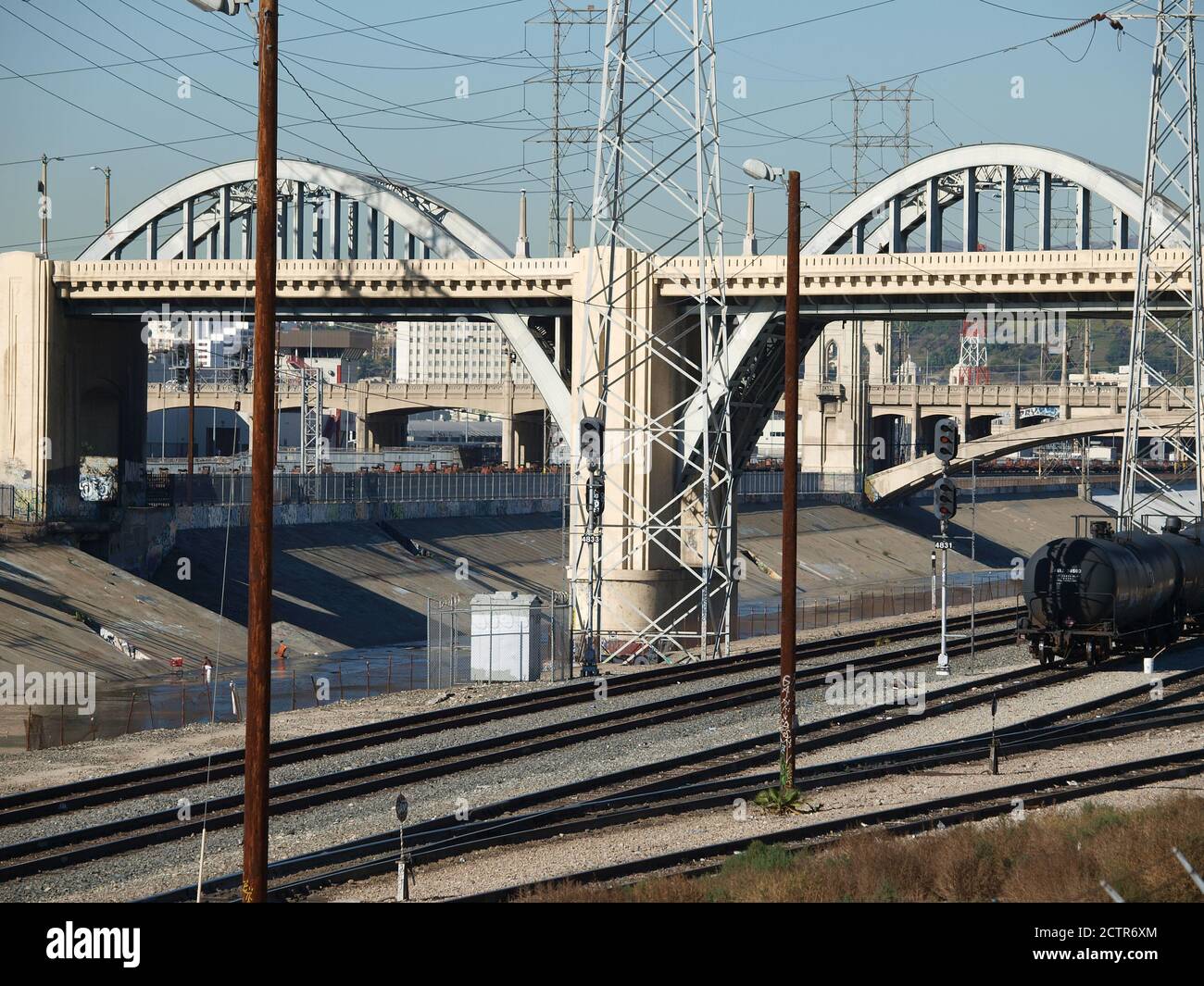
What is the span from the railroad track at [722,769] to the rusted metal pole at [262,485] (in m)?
2.84

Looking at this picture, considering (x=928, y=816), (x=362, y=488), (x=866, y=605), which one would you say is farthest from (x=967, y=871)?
(x=362, y=488)

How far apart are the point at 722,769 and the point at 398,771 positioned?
5188 mm

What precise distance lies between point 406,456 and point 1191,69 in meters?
102

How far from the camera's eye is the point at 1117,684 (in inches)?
1348

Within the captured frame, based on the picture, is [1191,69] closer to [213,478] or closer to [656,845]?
[656,845]

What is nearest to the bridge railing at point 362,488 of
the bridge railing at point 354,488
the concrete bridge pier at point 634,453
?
the bridge railing at point 354,488

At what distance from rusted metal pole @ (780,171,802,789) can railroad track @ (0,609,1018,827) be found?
8184 mm

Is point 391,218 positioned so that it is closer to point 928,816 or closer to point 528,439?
point 928,816

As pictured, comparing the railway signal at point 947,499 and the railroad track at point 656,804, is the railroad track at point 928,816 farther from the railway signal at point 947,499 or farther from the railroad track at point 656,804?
the railway signal at point 947,499

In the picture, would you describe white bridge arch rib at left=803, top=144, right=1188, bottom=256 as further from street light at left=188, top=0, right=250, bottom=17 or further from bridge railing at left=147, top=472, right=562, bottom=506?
street light at left=188, top=0, right=250, bottom=17

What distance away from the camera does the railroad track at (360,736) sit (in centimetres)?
2425

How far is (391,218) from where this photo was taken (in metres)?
62.1

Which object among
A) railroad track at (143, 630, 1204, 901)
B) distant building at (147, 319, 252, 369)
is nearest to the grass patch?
railroad track at (143, 630, 1204, 901)
